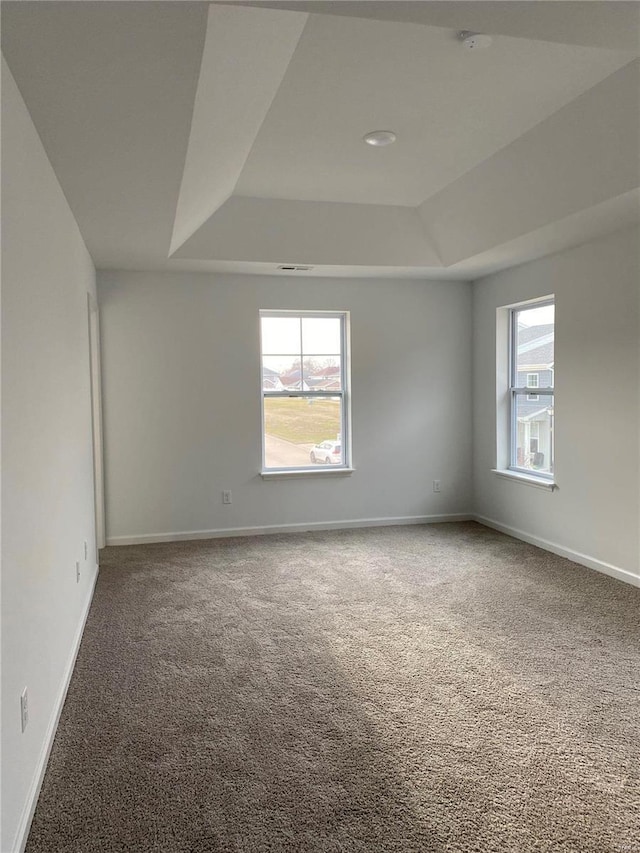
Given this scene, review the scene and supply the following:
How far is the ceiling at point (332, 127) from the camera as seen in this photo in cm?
187

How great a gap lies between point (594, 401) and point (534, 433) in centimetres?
92

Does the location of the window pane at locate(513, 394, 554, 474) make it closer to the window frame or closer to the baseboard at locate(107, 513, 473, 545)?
the baseboard at locate(107, 513, 473, 545)

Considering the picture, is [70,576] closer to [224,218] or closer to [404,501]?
[224,218]

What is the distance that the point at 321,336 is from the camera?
588 centimetres

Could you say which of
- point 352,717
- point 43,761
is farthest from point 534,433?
point 43,761

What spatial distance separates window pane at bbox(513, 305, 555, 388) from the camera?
5.07m

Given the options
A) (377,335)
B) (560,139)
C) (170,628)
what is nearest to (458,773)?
(170,628)

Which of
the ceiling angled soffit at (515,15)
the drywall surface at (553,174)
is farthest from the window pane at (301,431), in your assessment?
the ceiling angled soffit at (515,15)

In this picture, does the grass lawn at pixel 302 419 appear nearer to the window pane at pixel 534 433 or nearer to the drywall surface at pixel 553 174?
the window pane at pixel 534 433

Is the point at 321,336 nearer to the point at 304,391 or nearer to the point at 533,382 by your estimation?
the point at 304,391

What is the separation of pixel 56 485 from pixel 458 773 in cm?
195

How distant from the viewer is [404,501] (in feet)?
19.9

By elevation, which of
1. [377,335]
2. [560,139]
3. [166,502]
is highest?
[560,139]

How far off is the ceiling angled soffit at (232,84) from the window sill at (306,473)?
104 inches
